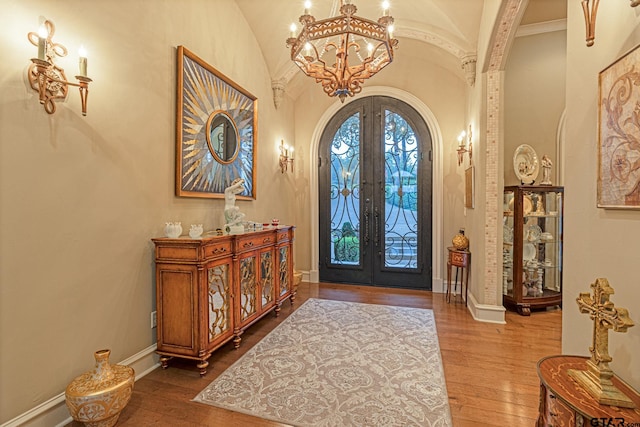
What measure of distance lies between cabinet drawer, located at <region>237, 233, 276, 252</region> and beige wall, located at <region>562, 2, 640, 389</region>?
251cm

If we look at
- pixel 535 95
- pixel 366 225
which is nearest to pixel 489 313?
pixel 366 225

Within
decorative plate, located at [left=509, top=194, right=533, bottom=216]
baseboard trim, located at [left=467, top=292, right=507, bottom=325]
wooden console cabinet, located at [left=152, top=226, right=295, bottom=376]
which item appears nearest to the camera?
wooden console cabinet, located at [left=152, top=226, right=295, bottom=376]

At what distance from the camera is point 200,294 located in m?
2.37

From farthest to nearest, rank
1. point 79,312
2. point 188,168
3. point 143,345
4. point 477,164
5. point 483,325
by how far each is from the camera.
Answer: point 477,164, point 483,325, point 188,168, point 143,345, point 79,312

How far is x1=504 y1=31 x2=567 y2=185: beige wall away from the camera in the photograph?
13.8 ft

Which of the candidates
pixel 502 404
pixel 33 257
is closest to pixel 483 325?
pixel 502 404

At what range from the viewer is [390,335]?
314 cm

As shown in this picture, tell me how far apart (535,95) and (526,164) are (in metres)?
1.10

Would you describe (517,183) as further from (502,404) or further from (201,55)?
(201,55)

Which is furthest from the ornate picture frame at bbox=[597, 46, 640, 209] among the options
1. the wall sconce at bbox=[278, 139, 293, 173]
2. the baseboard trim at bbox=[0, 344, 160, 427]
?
the wall sconce at bbox=[278, 139, 293, 173]

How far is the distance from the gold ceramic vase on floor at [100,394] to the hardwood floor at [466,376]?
0.58 ft

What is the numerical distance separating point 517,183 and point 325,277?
132 inches

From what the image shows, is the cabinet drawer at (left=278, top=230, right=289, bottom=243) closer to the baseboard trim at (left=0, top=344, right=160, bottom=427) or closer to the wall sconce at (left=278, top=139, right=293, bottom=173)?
the wall sconce at (left=278, top=139, right=293, bottom=173)

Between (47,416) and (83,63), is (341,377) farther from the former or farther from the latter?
Answer: (83,63)
